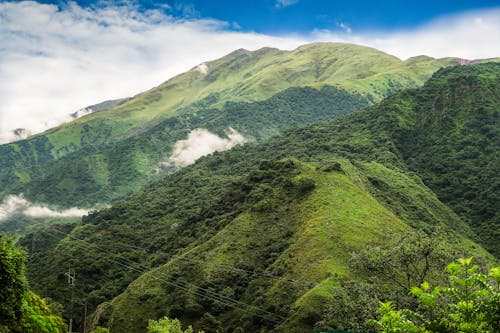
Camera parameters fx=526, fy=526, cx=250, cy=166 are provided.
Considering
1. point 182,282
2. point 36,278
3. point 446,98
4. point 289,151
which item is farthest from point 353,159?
point 36,278

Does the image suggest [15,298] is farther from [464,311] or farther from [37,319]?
[464,311]

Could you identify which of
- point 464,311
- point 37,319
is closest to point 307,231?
point 37,319

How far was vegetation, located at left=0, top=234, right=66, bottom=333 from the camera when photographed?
29789mm

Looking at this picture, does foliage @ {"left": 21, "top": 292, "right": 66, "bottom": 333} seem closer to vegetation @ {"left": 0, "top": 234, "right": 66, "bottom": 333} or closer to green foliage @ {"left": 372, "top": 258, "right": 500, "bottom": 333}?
vegetation @ {"left": 0, "top": 234, "right": 66, "bottom": 333}

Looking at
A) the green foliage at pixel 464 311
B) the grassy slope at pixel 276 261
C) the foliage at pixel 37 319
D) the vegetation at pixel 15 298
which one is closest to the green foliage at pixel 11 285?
the vegetation at pixel 15 298

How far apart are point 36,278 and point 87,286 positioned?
17.4 m

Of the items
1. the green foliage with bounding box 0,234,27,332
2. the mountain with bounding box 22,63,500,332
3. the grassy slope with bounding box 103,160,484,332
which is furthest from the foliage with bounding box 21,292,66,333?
the grassy slope with bounding box 103,160,484,332

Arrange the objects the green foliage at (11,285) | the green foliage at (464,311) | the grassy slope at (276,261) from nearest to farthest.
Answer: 1. the green foliage at (464,311)
2. the green foliage at (11,285)
3. the grassy slope at (276,261)

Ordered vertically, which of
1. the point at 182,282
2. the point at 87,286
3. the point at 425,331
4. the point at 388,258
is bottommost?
the point at 87,286

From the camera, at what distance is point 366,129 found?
197m

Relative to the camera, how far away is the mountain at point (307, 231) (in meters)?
70.1

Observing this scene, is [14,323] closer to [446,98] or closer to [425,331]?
[425,331]

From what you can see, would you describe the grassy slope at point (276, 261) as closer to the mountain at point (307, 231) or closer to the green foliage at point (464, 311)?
the mountain at point (307, 231)

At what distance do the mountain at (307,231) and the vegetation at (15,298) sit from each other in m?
33.1
